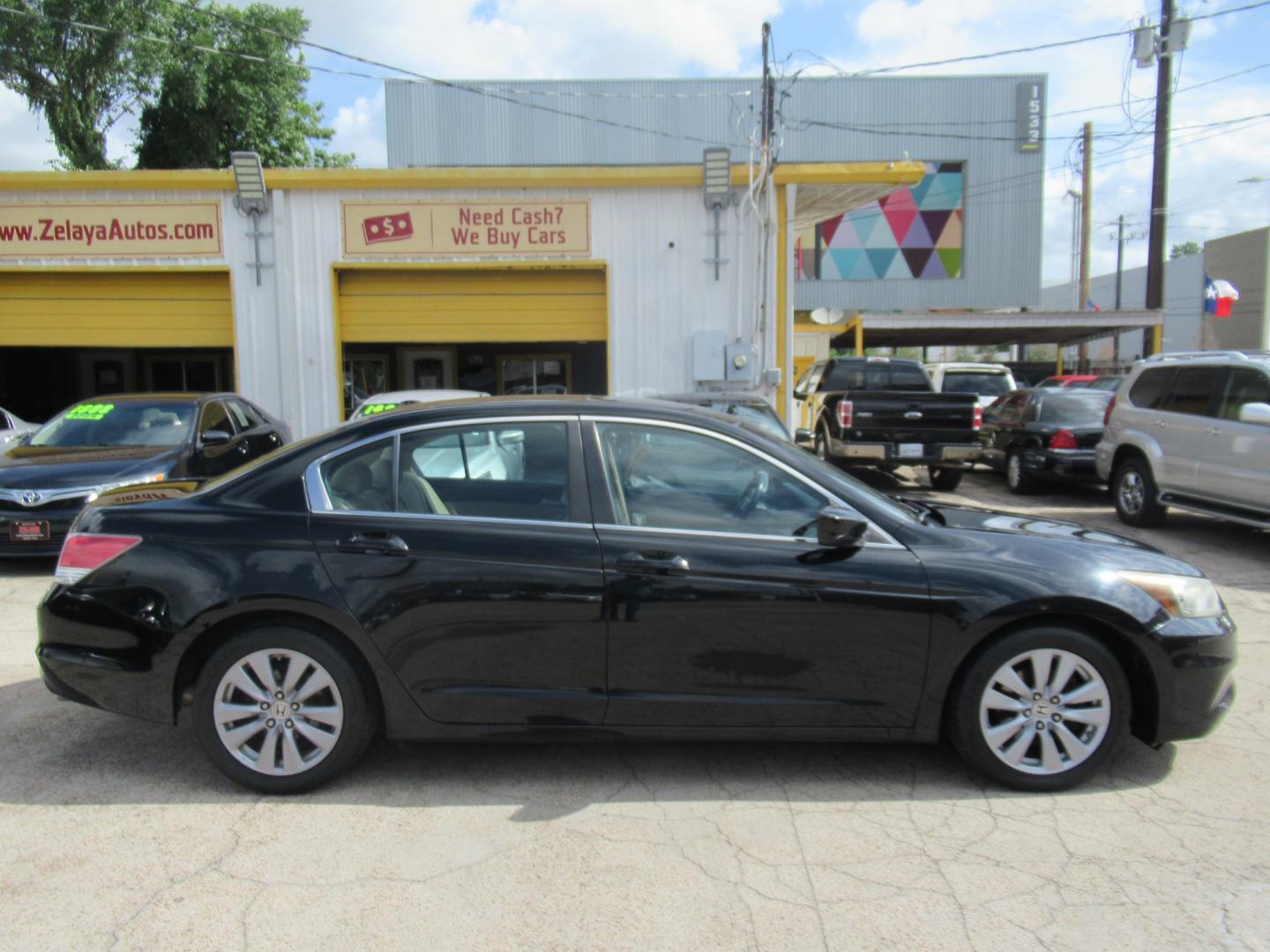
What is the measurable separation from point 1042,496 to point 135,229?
12720 millimetres

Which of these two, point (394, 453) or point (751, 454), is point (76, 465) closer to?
point (394, 453)

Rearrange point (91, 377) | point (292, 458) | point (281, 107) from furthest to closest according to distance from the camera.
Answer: point (281, 107) < point (91, 377) < point (292, 458)

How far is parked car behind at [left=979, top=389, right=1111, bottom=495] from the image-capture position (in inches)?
486

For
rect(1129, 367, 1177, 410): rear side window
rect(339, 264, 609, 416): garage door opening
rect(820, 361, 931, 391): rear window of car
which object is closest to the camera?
rect(1129, 367, 1177, 410): rear side window

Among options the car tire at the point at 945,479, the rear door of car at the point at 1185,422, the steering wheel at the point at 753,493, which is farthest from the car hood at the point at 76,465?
the car tire at the point at 945,479

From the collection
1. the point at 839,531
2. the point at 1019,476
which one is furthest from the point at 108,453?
the point at 1019,476

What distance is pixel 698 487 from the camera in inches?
155

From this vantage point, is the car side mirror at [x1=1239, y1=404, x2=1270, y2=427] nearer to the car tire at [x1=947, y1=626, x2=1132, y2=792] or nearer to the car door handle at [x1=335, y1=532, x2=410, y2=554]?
the car tire at [x1=947, y1=626, x2=1132, y2=792]

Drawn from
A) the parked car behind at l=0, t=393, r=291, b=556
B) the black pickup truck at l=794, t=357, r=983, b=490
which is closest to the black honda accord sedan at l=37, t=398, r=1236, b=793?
the parked car behind at l=0, t=393, r=291, b=556

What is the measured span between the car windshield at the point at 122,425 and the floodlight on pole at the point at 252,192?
12.9 feet

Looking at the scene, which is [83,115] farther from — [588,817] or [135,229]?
[588,817]

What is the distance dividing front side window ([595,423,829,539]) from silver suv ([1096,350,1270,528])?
6695 mm

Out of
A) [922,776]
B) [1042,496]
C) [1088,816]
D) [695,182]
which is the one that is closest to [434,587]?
[922,776]

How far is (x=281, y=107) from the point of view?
2433 cm
